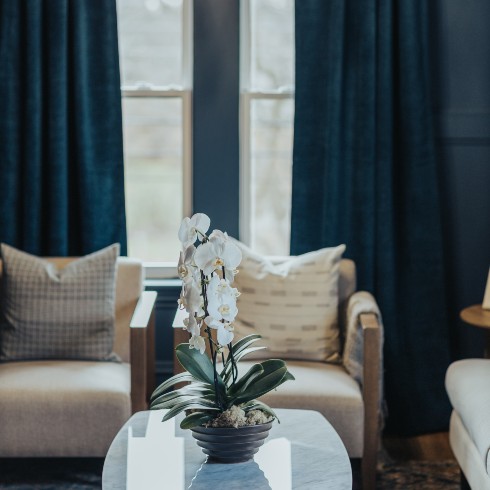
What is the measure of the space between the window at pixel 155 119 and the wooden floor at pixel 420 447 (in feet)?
4.46

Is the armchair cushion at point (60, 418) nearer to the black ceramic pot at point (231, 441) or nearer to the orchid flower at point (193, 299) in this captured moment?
the black ceramic pot at point (231, 441)

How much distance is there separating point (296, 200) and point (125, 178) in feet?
2.77

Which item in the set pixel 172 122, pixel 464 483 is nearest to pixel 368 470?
pixel 464 483

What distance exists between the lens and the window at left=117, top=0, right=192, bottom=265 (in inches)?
167

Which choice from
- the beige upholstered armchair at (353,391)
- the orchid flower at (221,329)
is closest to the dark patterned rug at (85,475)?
the beige upholstered armchair at (353,391)

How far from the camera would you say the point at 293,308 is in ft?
11.8

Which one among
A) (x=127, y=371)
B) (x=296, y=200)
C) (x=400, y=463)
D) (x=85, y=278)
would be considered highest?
(x=296, y=200)

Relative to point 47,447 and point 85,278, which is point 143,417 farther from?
point 85,278

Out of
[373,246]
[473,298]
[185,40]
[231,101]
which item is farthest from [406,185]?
[185,40]

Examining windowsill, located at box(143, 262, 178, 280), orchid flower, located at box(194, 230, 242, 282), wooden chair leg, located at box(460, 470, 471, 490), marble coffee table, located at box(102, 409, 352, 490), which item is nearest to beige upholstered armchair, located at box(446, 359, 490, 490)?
wooden chair leg, located at box(460, 470, 471, 490)

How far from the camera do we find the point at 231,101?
165 inches

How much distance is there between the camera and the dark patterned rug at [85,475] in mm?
3379

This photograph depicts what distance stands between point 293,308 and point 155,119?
50.1 inches

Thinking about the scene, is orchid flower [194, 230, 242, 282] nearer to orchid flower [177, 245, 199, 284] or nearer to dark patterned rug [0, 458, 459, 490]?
orchid flower [177, 245, 199, 284]
